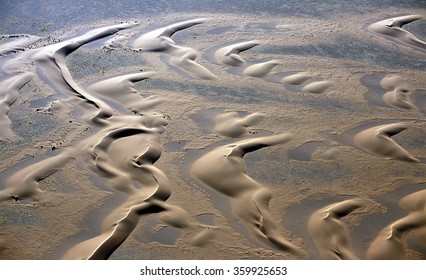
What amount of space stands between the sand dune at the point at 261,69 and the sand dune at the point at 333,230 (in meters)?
1.08

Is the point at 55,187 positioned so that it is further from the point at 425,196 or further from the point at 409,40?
the point at 409,40

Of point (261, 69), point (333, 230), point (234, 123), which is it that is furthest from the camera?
point (261, 69)

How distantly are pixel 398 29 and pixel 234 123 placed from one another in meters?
1.54

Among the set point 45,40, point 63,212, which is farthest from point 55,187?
point 45,40

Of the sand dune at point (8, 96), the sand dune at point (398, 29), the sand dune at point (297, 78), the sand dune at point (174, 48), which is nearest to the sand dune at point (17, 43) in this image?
the sand dune at point (8, 96)

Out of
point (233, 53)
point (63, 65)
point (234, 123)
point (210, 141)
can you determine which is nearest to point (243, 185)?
point (210, 141)

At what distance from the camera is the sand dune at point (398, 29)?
320cm

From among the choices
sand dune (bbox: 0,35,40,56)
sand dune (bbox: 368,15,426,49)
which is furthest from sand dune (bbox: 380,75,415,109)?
sand dune (bbox: 0,35,40,56)

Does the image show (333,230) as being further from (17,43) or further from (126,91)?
(17,43)

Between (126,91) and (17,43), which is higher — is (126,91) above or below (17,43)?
below

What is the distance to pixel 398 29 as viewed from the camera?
3.33m

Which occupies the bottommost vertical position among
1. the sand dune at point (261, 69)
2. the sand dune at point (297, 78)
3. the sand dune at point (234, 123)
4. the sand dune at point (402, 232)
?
the sand dune at point (402, 232)

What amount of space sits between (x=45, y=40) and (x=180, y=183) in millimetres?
1605

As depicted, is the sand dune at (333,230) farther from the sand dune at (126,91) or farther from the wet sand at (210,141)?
the sand dune at (126,91)
